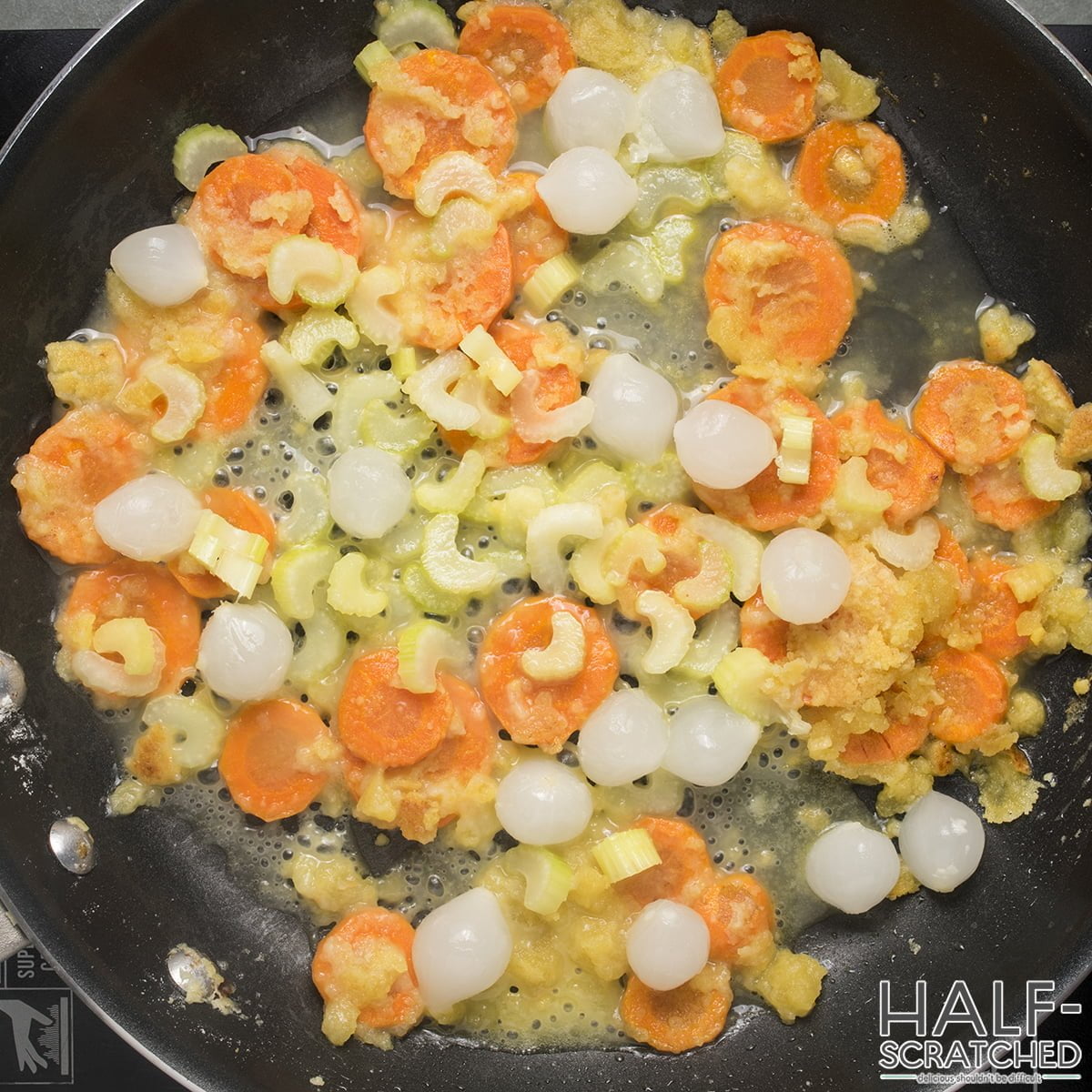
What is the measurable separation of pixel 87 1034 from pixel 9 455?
1142 millimetres

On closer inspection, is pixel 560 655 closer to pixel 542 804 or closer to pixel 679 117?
pixel 542 804

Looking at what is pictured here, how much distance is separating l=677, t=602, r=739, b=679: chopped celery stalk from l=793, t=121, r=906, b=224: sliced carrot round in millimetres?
795

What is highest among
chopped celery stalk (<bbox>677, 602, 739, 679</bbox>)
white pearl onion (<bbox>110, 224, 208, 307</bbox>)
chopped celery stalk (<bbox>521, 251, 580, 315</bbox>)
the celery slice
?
chopped celery stalk (<bbox>521, 251, 580, 315</bbox>)

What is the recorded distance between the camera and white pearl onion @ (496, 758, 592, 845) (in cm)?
195

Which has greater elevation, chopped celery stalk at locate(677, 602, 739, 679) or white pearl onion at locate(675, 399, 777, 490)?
white pearl onion at locate(675, 399, 777, 490)

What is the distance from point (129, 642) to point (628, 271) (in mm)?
1155

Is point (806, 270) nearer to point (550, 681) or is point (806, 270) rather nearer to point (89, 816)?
point (550, 681)

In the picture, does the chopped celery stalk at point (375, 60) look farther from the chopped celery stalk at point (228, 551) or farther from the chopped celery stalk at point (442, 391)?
the chopped celery stalk at point (228, 551)

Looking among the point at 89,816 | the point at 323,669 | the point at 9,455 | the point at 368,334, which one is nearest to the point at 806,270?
the point at 368,334

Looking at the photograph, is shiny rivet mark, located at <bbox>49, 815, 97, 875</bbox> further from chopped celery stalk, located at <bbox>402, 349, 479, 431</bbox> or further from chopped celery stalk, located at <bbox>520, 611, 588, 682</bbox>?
chopped celery stalk, located at <bbox>402, 349, 479, 431</bbox>

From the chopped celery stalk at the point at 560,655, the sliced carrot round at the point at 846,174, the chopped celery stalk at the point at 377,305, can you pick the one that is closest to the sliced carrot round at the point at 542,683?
the chopped celery stalk at the point at 560,655

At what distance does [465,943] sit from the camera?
1964 mm

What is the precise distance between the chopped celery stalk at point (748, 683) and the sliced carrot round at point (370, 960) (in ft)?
2.50

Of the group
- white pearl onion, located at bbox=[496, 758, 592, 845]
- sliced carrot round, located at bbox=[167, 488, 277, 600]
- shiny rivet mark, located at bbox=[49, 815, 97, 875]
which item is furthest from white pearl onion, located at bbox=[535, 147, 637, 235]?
shiny rivet mark, located at bbox=[49, 815, 97, 875]
